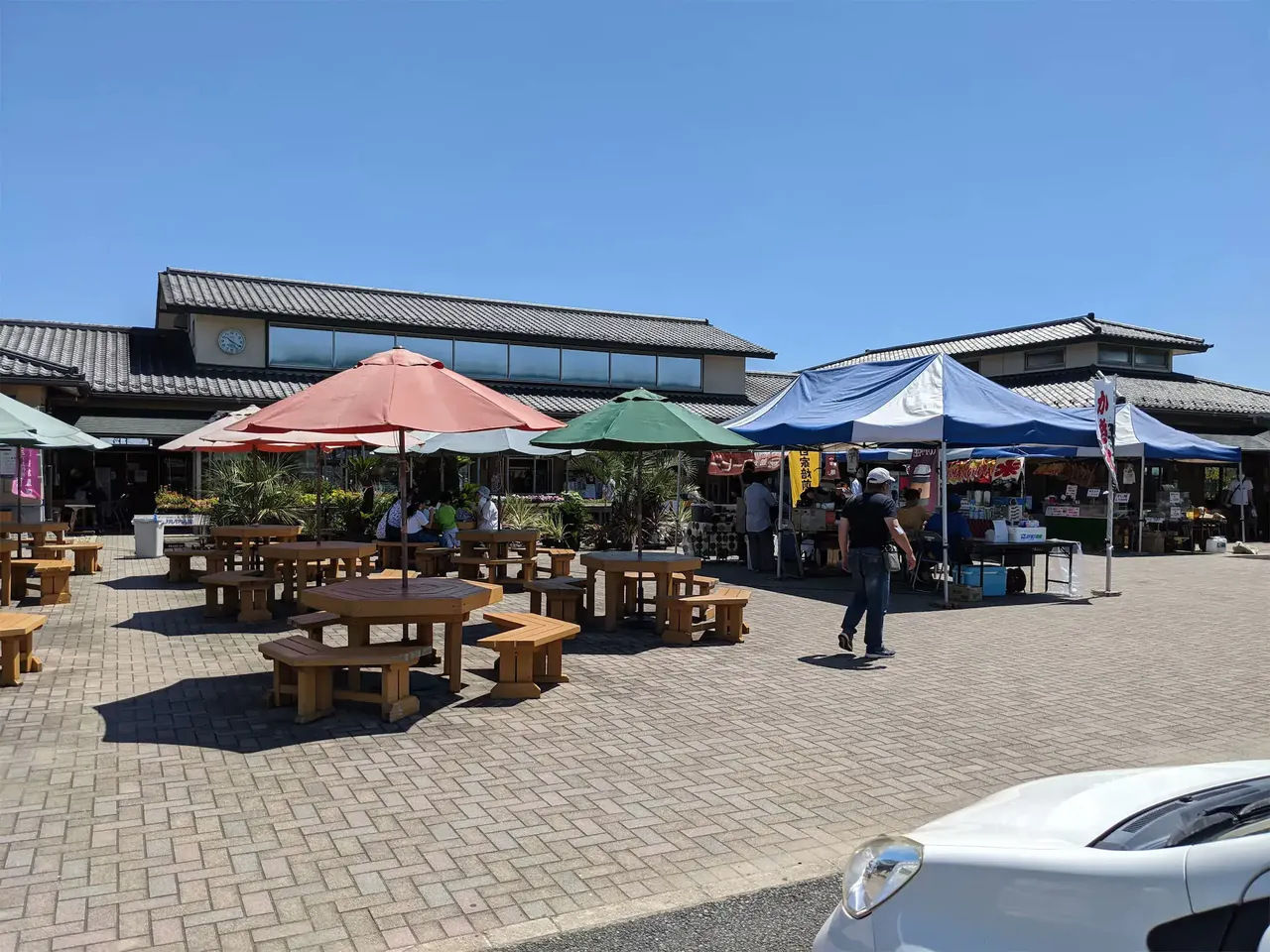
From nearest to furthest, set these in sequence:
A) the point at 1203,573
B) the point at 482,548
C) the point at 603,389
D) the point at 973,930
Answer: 1. the point at 973,930
2. the point at 482,548
3. the point at 1203,573
4. the point at 603,389

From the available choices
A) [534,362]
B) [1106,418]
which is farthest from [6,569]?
[534,362]

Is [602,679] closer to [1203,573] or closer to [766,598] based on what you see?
[766,598]

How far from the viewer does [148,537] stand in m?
16.7

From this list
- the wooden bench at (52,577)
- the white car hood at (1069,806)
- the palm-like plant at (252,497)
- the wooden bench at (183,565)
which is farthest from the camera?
the palm-like plant at (252,497)

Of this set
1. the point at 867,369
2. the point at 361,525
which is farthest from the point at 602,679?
the point at 361,525

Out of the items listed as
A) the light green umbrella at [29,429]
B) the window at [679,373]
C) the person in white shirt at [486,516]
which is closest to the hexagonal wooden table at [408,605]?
the light green umbrella at [29,429]

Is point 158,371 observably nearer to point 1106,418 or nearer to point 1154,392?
point 1106,418

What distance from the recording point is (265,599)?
1074 cm

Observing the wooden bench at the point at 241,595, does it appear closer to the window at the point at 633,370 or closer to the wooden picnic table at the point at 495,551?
the wooden picnic table at the point at 495,551

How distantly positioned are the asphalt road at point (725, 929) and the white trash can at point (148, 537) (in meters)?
15.5

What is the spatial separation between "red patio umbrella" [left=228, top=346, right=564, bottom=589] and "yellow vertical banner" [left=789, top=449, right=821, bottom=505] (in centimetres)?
1077

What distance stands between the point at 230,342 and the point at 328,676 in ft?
70.1

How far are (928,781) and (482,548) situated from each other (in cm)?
1020

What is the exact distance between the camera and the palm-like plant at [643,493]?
1942 cm
